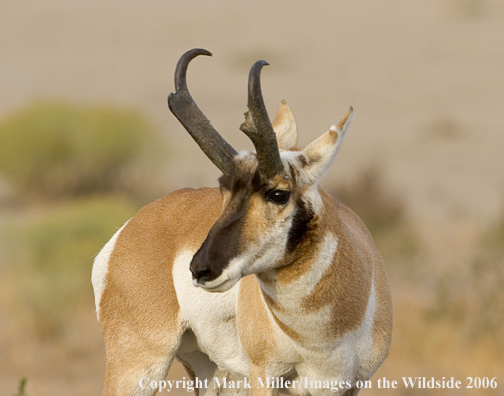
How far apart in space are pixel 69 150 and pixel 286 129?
53.6ft

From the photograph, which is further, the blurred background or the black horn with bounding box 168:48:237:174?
the blurred background

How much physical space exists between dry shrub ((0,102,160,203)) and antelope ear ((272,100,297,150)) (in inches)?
611


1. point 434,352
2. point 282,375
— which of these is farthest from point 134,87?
point 282,375

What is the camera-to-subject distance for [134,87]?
43.0m

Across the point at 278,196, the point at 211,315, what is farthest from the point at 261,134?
the point at 211,315

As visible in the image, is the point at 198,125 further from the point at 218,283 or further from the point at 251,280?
the point at 251,280

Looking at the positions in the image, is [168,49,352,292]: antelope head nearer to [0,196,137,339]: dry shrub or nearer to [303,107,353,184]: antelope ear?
[303,107,353,184]: antelope ear

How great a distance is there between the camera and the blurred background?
579 inches

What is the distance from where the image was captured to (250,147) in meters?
22.8

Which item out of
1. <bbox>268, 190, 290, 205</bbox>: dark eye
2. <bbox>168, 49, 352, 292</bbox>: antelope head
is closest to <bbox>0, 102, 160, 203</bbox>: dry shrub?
<bbox>168, 49, 352, 292</bbox>: antelope head

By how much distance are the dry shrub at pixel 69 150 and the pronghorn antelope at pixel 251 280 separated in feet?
48.1

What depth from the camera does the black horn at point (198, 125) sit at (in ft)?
16.1

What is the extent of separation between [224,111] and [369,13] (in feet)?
107

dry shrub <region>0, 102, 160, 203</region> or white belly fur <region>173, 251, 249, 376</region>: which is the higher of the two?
white belly fur <region>173, 251, 249, 376</region>
